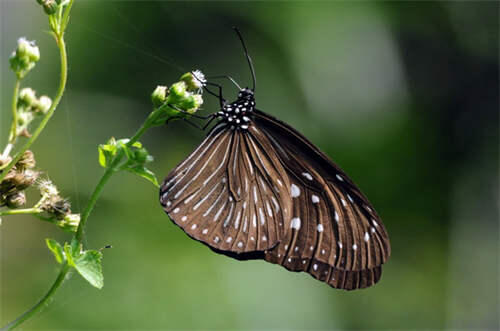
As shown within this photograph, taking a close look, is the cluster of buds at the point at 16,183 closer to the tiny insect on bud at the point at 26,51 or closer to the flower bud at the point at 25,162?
the flower bud at the point at 25,162

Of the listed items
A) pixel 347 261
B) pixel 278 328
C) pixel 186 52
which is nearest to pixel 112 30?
pixel 186 52

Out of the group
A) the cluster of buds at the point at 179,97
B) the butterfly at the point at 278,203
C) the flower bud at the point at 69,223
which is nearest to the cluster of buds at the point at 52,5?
the cluster of buds at the point at 179,97

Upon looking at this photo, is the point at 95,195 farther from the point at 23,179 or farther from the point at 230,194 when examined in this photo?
the point at 230,194

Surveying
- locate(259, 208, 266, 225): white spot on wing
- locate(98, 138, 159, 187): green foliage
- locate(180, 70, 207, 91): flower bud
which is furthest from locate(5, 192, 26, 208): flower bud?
locate(259, 208, 266, 225): white spot on wing

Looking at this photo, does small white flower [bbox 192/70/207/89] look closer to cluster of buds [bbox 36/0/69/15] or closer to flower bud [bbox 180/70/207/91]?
flower bud [bbox 180/70/207/91]

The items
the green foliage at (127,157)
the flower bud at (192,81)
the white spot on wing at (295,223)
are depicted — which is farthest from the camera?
the white spot on wing at (295,223)

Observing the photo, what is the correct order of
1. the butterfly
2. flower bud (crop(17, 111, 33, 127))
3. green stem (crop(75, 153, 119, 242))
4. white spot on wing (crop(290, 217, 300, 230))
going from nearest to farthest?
green stem (crop(75, 153, 119, 242)) → flower bud (crop(17, 111, 33, 127)) → the butterfly → white spot on wing (crop(290, 217, 300, 230))

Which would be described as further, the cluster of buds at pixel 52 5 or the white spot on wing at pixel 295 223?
the white spot on wing at pixel 295 223
